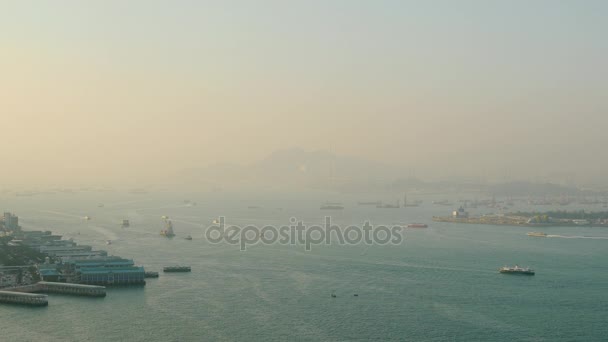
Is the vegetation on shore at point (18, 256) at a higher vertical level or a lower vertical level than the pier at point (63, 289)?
higher

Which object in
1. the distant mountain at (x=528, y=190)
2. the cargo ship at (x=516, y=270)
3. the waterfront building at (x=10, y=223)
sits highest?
the distant mountain at (x=528, y=190)

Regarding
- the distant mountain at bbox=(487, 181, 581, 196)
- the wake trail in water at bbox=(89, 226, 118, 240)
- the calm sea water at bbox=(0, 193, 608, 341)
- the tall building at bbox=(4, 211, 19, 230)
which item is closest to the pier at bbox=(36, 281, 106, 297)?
the calm sea water at bbox=(0, 193, 608, 341)

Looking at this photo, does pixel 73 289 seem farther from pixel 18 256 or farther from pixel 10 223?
pixel 10 223

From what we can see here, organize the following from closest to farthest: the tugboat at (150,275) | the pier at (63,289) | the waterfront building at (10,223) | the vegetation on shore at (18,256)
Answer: the pier at (63,289)
the tugboat at (150,275)
the vegetation on shore at (18,256)
the waterfront building at (10,223)

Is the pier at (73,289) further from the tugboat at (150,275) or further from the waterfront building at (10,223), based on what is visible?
the waterfront building at (10,223)

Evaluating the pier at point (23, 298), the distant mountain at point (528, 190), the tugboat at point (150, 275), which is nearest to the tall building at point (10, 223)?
the tugboat at point (150, 275)

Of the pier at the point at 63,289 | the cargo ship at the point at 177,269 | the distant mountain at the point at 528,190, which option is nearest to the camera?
the pier at the point at 63,289
